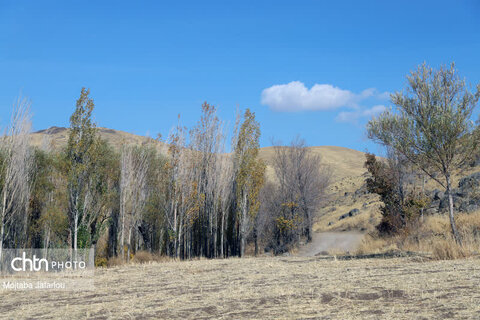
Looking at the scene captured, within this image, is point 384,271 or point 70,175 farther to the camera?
point 70,175

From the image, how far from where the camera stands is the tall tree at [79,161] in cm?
2477

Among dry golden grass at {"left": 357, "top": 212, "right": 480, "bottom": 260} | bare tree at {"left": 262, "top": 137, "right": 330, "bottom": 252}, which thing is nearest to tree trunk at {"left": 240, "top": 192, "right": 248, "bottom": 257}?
bare tree at {"left": 262, "top": 137, "right": 330, "bottom": 252}

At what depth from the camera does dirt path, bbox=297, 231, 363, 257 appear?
32.6 m

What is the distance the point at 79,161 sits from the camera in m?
25.4

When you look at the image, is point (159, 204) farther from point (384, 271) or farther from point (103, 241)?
point (384, 271)

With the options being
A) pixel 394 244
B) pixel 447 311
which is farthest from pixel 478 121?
pixel 447 311

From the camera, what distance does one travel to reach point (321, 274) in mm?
13656

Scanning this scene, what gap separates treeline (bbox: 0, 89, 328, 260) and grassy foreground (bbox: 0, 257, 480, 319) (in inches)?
500

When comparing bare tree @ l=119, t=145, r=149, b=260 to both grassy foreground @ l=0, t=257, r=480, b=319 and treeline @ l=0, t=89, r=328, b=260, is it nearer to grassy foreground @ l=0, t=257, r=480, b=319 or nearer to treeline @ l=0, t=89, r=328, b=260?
treeline @ l=0, t=89, r=328, b=260

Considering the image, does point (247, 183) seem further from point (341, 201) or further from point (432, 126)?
point (341, 201)

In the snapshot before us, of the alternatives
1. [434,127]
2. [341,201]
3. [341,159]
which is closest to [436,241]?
[434,127]

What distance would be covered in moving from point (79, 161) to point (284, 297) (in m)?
19.0

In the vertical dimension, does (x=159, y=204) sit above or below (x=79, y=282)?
above

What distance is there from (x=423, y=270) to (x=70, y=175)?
1953 cm
